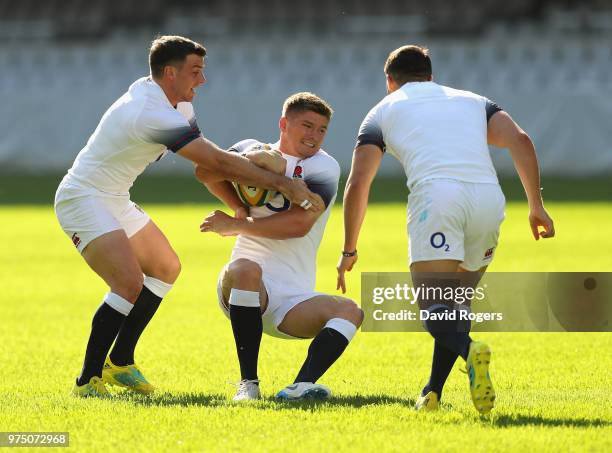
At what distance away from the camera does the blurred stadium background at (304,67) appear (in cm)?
2841

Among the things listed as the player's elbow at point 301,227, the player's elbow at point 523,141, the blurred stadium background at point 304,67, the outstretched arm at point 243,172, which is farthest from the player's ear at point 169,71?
the blurred stadium background at point 304,67

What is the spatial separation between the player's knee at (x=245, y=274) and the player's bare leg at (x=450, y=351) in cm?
94

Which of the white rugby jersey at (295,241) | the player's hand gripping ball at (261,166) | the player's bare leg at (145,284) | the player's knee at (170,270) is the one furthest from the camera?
the player's knee at (170,270)

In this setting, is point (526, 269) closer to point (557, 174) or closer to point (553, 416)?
point (553, 416)

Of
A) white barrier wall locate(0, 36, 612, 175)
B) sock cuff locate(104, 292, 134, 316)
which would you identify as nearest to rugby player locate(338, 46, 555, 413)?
sock cuff locate(104, 292, 134, 316)

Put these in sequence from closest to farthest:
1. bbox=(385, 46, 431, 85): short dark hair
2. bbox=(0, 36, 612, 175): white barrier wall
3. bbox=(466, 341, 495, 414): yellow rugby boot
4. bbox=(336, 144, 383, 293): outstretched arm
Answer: bbox=(466, 341, 495, 414): yellow rugby boot → bbox=(336, 144, 383, 293): outstretched arm → bbox=(385, 46, 431, 85): short dark hair → bbox=(0, 36, 612, 175): white barrier wall

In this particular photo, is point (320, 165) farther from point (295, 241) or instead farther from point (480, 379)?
point (480, 379)

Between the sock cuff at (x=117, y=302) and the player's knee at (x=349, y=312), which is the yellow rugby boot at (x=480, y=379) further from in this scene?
the sock cuff at (x=117, y=302)

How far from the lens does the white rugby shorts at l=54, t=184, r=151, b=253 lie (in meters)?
7.32

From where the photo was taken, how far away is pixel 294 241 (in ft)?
23.8

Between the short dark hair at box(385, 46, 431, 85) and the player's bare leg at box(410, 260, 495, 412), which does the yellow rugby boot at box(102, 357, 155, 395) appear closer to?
the player's bare leg at box(410, 260, 495, 412)

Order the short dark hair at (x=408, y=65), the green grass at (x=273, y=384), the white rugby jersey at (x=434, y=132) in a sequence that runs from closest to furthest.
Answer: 1. the green grass at (x=273, y=384)
2. the white rugby jersey at (x=434, y=132)
3. the short dark hair at (x=408, y=65)

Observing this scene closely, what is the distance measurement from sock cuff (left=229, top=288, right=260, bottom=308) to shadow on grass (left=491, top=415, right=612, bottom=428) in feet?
4.82

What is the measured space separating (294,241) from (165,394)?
1135 mm
